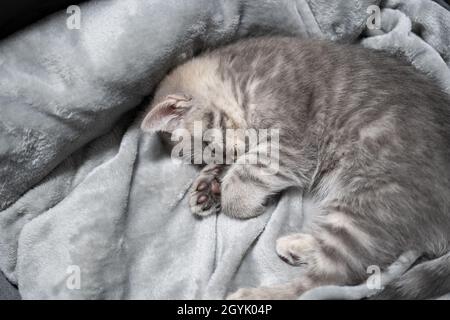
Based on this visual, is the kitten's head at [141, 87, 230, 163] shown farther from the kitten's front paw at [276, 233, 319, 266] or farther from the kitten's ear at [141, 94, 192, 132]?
the kitten's front paw at [276, 233, 319, 266]

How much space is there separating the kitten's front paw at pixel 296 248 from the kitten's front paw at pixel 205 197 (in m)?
0.23

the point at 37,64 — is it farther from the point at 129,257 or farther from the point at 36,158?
the point at 129,257

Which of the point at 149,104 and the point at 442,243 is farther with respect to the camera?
the point at 149,104

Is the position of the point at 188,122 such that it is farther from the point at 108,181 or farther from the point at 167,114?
the point at 108,181

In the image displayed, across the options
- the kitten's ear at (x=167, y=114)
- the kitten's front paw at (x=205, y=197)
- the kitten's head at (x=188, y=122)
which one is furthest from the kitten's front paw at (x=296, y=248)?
the kitten's ear at (x=167, y=114)

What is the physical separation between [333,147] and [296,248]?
0.30 metres

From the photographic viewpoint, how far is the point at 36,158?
56.2 inches

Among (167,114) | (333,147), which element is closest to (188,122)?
(167,114)

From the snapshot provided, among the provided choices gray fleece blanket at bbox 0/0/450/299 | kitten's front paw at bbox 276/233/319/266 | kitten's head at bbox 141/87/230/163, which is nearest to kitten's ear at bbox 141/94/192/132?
kitten's head at bbox 141/87/230/163

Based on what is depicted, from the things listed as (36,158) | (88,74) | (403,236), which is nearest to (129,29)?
(88,74)

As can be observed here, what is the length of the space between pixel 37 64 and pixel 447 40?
53.7 inches

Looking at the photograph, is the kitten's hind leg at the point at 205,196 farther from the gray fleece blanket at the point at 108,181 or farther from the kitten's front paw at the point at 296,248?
the kitten's front paw at the point at 296,248
